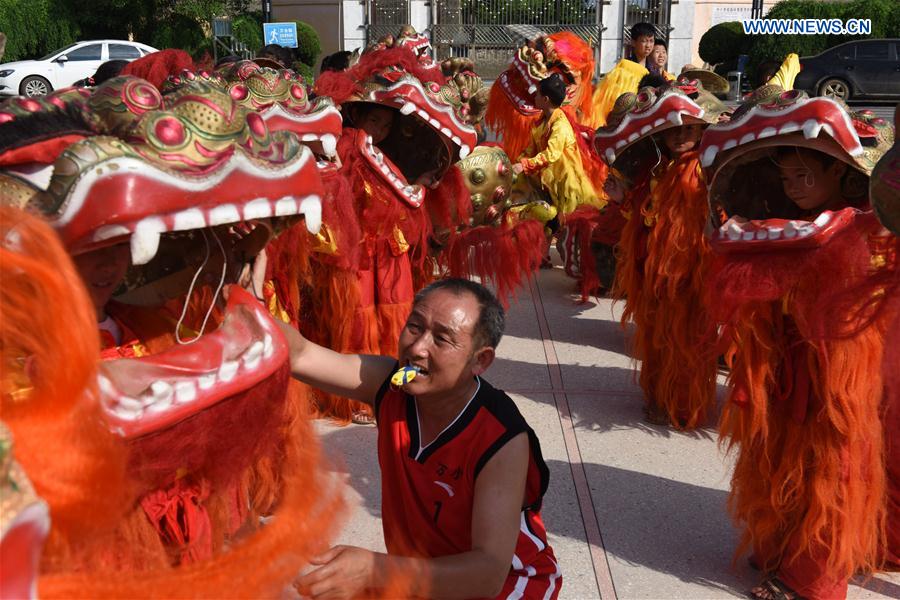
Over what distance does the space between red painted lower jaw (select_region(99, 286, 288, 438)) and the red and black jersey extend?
0.46 metres

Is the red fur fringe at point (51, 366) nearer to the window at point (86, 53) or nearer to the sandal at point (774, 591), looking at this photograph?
the sandal at point (774, 591)

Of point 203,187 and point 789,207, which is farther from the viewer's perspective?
point 789,207

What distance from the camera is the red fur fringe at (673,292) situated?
4102 millimetres

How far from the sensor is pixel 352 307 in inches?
169

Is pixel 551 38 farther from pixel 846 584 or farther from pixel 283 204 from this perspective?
pixel 283 204

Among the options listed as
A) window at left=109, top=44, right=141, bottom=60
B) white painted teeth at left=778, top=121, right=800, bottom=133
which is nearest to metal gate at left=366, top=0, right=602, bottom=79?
window at left=109, top=44, right=141, bottom=60

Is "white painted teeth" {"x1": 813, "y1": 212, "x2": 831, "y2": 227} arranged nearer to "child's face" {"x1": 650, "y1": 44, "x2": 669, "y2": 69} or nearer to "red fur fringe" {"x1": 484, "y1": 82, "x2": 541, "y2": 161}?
"red fur fringe" {"x1": 484, "y1": 82, "x2": 541, "y2": 161}

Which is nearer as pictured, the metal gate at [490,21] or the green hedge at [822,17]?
the green hedge at [822,17]

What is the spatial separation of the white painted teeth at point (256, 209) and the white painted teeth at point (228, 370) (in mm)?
255

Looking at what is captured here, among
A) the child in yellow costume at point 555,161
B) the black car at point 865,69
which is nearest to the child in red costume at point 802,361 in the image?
the child in yellow costume at point 555,161

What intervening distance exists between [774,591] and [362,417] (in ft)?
6.95

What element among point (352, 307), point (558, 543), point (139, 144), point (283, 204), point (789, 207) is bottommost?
point (558, 543)

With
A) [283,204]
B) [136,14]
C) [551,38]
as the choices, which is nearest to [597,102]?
[551,38]

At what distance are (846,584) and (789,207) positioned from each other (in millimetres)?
1246
